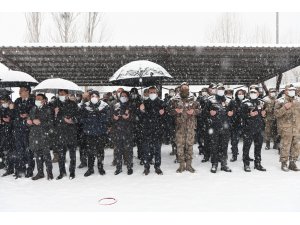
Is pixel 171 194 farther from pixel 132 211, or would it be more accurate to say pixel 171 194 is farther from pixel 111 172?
pixel 111 172

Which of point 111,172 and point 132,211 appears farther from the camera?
point 111,172

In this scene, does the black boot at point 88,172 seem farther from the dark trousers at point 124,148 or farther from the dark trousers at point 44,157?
the dark trousers at point 44,157

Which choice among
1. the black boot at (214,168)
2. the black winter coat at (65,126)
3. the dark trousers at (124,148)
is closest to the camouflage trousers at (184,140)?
the black boot at (214,168)

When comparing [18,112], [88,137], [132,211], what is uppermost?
[18,112]

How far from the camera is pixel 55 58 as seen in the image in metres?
11.1

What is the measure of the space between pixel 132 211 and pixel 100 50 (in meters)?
6.41

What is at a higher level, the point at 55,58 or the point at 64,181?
the point at 55,58

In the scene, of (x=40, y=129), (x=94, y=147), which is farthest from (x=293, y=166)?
(x=40, y=129)

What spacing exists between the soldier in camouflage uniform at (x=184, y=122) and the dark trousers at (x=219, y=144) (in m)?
0.53

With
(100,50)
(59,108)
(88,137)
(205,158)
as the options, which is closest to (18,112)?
(59,108)

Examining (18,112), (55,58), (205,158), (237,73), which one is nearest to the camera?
(18,112)

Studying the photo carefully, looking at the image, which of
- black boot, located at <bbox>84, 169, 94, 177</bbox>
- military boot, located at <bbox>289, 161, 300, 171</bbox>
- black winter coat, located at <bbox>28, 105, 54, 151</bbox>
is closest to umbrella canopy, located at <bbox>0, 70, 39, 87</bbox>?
black winter coat, located at <bbox>28, 105, 54, 151</bbox>

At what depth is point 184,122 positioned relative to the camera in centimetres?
752

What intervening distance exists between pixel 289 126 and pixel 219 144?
172cm
